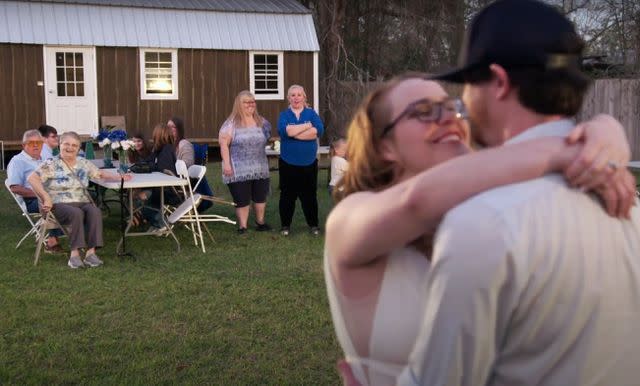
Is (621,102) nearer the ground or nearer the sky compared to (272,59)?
nearer the ground

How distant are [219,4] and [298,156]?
13449mm

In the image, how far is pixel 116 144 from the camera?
9734 millimetres

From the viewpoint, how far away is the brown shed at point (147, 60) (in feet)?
64.4

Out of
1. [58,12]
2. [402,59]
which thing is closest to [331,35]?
[402,59]

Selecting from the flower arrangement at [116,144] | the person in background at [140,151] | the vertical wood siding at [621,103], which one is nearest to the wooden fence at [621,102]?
the vertical wood siding at [621,103]

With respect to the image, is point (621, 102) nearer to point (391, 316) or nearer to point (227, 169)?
point (227, 169)

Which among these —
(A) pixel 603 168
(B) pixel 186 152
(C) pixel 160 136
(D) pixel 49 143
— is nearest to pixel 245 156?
(B) pixel 186 152

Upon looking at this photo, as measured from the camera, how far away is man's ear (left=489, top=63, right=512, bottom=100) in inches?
56.6

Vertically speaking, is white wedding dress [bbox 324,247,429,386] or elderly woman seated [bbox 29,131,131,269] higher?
white wedding dress [bbox 324,247,429,386]

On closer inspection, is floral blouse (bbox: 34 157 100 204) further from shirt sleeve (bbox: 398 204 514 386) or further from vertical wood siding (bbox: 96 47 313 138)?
vertical wood siding (bbox: 96 47 313 138)

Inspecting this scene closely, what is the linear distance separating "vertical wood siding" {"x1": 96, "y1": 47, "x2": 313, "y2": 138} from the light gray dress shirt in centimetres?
1985

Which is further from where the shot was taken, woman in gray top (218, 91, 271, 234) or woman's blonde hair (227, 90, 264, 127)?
woman in gray top (218, 91, 271, 234)

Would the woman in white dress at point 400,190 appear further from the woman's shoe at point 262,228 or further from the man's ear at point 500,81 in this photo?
the woman's shoe at point 262,228

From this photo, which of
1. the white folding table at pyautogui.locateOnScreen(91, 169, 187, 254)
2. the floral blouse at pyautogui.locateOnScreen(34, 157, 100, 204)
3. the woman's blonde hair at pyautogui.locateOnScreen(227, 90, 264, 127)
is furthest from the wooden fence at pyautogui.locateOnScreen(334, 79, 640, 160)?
the floral blouse at pyautogui.locateOnScreen(34, 157, 100, 204)
